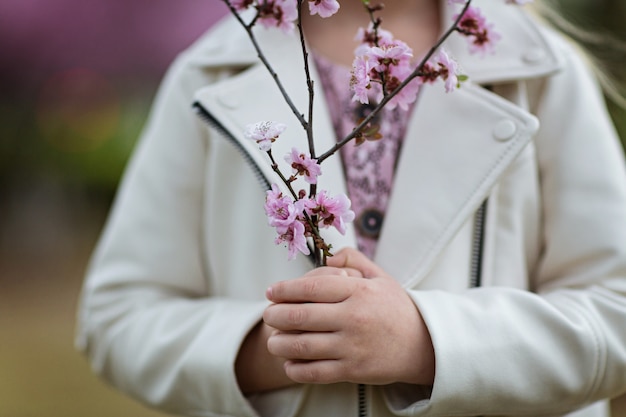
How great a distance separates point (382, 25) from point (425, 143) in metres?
0.20

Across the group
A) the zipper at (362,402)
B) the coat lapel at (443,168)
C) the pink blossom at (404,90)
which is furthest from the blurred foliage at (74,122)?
the pink blossom at (404,90)

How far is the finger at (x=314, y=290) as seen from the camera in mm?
904

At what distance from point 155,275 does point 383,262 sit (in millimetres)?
348

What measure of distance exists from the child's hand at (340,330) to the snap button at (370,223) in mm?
186

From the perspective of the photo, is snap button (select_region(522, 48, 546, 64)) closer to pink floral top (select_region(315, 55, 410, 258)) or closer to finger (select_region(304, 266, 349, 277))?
pink floral top (select_region(315, 55, 410, 258))

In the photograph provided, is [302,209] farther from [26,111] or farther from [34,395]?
[26,111]

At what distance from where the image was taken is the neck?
124cm

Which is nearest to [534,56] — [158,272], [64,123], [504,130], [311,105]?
[504,130]

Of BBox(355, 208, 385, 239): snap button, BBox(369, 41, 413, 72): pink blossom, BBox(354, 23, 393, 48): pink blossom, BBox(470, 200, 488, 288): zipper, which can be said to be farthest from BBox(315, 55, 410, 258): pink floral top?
BBox(369, 41, 413, 72): pink blossom

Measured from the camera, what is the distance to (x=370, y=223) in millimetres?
1152

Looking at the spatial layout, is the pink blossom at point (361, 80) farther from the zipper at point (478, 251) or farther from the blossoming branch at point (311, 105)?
the zipper at point (478, 251)

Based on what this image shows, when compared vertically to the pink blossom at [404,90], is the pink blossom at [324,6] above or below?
above

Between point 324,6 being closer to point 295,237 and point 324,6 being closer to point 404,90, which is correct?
point 404,90

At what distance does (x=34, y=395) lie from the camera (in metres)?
3.12
